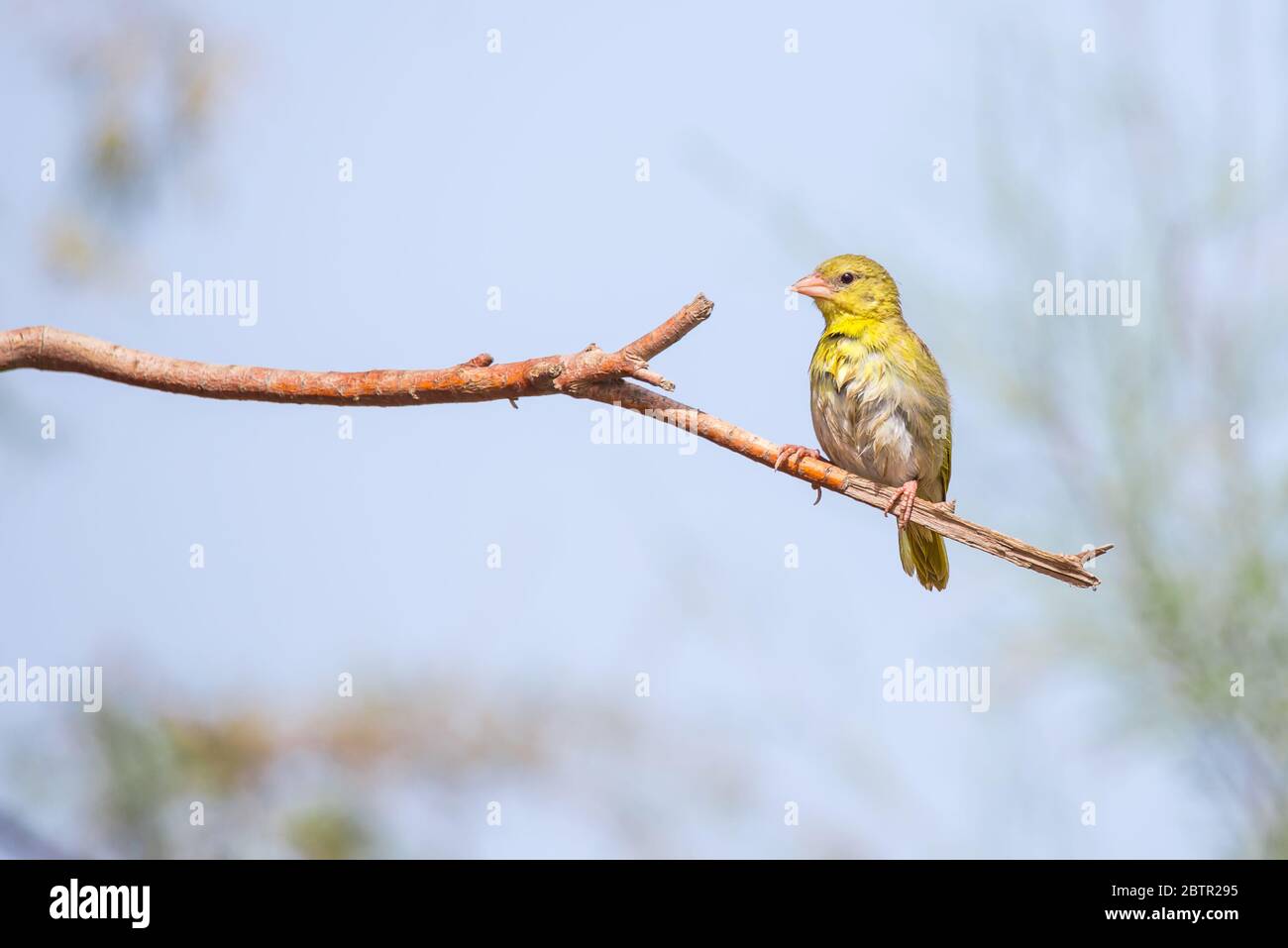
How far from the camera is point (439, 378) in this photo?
3041 millimetres

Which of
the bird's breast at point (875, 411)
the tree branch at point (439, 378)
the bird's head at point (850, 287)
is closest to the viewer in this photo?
the tree branch at point (439, 378)

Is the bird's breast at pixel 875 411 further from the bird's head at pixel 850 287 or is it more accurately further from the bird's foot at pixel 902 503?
the bird's foot at pixel 902 503

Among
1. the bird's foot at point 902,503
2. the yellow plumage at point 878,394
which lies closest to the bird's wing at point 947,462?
the yellow plumage at point 878,394

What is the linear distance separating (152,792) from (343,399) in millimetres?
3059

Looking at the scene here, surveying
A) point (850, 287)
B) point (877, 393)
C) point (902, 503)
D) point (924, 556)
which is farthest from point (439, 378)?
point (924, 556)

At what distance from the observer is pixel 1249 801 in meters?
5.47

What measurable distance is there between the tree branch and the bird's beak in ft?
5.37

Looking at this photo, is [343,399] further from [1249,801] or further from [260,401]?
[1249,801]

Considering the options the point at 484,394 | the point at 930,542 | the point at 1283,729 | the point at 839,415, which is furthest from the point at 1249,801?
the point at 484,394

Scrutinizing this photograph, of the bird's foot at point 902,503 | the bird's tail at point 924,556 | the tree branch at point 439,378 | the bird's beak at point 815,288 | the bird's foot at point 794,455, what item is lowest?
the bird's tail at point 924,556

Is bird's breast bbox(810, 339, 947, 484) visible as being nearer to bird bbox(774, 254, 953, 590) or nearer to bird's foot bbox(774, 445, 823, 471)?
bird bbox(774, 254, 953, 590)

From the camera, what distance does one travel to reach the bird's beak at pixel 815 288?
4765 millimetres

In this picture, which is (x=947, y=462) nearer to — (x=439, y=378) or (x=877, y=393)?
(x=877, y=393)

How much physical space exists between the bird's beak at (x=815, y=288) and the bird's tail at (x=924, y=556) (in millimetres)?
877
